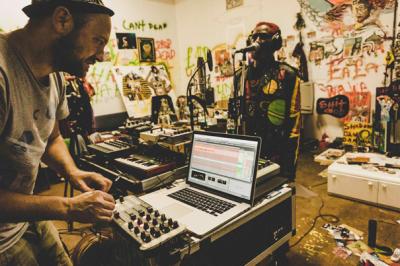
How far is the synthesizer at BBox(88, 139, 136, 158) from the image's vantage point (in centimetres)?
202

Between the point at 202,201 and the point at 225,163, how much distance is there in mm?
226

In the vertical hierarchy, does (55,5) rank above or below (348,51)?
below

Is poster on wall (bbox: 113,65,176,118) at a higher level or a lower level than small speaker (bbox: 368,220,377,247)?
higher

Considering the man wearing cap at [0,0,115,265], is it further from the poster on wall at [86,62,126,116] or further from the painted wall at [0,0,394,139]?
the poster on wall at [86,62,126,116]

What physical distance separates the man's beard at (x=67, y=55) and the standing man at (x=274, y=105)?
147 centimetres

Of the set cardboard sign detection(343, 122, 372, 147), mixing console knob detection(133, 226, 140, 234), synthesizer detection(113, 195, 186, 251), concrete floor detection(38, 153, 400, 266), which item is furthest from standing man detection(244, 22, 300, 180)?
cardboard sign detection(343, 122, 372, 147)

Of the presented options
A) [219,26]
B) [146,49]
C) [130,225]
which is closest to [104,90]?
[146,49]

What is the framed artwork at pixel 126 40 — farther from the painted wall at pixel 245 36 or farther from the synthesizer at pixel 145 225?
the synthesizer at pixel 145 225

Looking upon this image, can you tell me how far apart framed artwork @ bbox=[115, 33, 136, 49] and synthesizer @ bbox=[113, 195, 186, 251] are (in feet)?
17.0

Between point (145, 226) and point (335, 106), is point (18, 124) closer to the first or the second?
point (145, 226)

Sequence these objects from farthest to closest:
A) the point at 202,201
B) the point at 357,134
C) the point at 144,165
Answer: the point at 357,134 → the point at 144,165 → the point at 202,201

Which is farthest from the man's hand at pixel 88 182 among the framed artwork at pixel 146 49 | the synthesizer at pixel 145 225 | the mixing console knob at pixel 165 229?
the framed artwork at pixel 146 49

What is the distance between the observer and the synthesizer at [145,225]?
1.04m

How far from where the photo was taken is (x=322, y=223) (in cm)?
262
